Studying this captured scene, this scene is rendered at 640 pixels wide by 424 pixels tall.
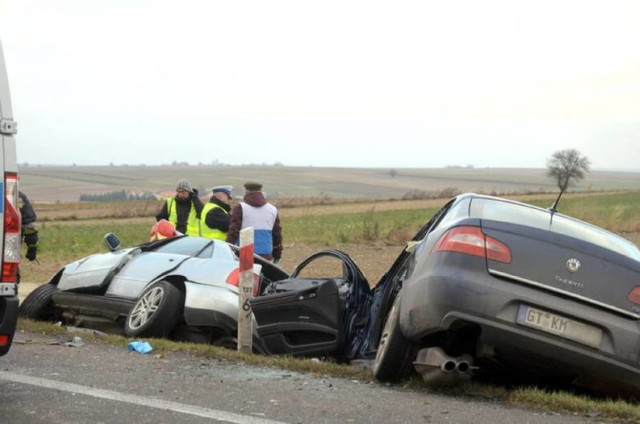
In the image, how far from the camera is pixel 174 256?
844 cm

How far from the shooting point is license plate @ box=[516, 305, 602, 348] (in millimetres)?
5145

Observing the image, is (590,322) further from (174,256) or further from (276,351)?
(174,256)

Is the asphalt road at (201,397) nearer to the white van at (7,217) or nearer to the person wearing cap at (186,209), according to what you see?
the white van at (7,217)

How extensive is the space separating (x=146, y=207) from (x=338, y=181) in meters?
94.9

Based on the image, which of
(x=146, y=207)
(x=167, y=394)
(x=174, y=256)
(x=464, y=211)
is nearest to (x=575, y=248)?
(x=464, y=211)

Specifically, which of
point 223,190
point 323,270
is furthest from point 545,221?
point 323,270

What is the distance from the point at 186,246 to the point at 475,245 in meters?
4.06

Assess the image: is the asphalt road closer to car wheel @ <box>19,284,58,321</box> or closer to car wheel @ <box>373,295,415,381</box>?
car wheel @ <box>373,295,415,381</box>

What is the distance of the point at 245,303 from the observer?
7234 millimetres

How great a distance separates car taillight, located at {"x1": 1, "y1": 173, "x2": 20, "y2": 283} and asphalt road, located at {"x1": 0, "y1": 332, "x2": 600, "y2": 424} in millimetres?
777

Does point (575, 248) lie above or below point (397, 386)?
above

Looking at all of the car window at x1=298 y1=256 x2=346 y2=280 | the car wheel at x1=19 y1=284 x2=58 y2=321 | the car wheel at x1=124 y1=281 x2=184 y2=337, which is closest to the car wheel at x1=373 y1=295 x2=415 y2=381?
the car wheel at x1=124 y1=281 x2=184 y2=337

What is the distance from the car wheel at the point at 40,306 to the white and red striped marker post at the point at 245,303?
2.67 meters

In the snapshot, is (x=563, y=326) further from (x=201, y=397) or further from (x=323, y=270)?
(x=323, y=270)
